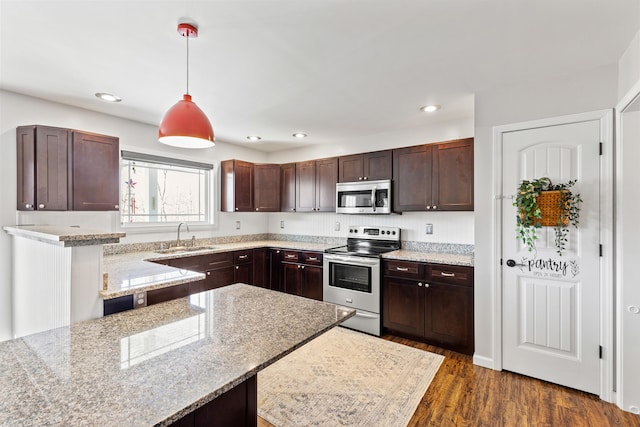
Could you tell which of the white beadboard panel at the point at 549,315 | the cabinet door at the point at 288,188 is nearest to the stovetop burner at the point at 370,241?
the cabinet door at the point at 288,188

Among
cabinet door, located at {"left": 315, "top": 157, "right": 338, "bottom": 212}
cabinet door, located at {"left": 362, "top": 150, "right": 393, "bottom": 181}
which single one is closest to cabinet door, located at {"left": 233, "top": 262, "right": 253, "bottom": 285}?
cabinet door, located at {"left": 315, "top": 157, "right": 338, "bottom": 212}

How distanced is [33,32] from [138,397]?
2.25 m

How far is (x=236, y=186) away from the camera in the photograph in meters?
4.43

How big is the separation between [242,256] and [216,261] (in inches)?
16.4

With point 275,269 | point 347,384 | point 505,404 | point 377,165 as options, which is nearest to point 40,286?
point 347,384

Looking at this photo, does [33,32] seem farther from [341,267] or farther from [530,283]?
[530,283]

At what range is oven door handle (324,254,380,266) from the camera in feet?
11.3

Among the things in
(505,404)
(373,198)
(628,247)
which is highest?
(373,198)

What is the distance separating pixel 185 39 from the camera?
1.90m

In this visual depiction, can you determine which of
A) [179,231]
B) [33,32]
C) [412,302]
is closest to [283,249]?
[179,231]

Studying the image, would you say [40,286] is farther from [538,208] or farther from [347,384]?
[538,208]

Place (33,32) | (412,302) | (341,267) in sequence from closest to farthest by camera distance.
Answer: (33,32) → (412,302) → (341,267)

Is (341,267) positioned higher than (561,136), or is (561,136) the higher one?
(561,136)

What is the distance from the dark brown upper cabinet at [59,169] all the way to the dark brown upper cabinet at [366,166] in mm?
2704
